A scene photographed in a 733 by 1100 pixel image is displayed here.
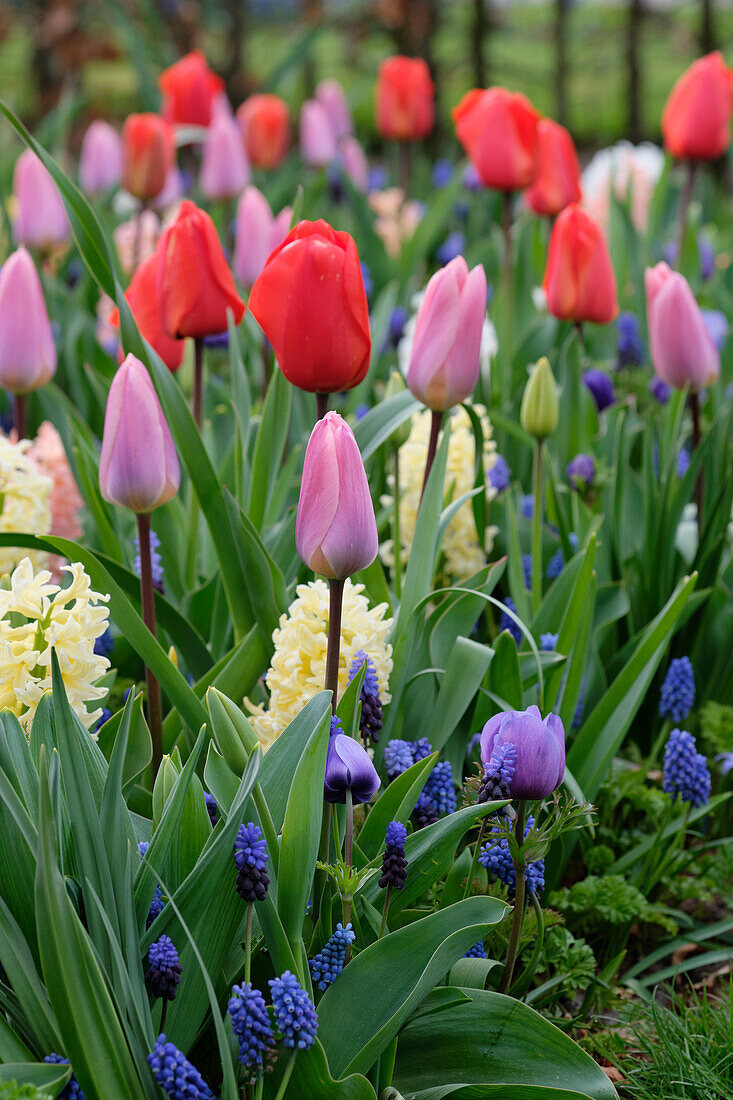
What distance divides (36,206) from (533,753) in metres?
2.74

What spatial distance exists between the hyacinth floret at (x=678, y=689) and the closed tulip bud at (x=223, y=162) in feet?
9.16

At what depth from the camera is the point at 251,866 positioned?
103 cm

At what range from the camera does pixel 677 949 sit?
168cm

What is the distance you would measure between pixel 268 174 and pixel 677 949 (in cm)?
456

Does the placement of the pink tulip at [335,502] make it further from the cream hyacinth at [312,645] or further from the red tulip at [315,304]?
the red tulip at [315,304]

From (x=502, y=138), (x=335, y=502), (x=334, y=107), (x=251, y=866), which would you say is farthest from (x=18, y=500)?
(x=334, y=107)

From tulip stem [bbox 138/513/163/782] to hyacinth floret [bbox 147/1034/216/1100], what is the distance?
51 centimetres

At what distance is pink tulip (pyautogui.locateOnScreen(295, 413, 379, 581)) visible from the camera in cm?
115

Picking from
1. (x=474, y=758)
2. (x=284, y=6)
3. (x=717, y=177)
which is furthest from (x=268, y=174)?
(x=284, y=6)

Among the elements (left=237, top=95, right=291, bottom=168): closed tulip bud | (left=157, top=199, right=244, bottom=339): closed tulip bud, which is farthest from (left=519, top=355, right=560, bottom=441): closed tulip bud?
(left=237, top=95, right=291, bottom=168): closed tulip bud

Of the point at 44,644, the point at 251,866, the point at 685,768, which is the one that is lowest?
the point at 685,768

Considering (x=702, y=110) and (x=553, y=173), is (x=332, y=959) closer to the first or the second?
(x=553, y=173)

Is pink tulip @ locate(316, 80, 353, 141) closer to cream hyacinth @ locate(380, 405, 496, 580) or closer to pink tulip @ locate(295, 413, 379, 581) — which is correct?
cream hyacinth @ locate(380, 405, 496, 580)

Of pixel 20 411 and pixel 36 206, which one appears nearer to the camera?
pixel 20 411
